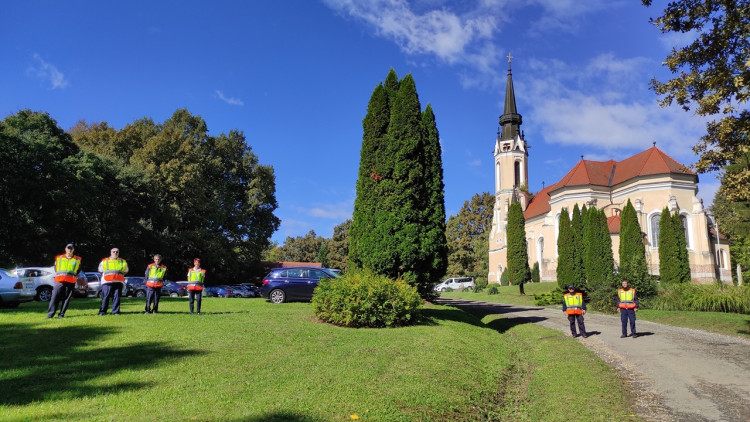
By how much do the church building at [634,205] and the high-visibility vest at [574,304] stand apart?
24.5m

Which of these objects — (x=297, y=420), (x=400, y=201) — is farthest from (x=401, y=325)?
(x=297, y=420)

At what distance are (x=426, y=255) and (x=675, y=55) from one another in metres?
8.63

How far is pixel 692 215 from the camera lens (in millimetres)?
42094

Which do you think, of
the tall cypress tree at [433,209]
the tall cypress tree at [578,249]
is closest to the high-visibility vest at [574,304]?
the tall cypress tree at [433,209]

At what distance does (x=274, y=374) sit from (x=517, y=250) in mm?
34359

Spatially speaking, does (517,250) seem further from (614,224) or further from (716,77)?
(716,77)

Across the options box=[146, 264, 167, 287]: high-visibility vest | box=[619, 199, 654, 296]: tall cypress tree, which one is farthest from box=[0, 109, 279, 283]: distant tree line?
box=[619, 199, 654, 296]: tall cypress tree

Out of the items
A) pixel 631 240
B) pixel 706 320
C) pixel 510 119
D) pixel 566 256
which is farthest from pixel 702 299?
pixel 510 119

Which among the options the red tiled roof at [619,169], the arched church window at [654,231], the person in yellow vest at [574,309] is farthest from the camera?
the red tiled roof at [619,169]

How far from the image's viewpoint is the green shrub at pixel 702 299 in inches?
766

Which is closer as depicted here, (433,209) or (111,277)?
(111,277)

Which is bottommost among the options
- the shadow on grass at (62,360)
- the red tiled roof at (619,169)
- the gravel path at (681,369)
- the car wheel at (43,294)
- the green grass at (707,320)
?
the gravel path at (681,369)

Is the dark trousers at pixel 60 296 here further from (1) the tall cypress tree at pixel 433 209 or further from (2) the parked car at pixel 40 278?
(1) the tall cypress tree at pixel 433 209

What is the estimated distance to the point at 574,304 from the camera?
47.5 feet
